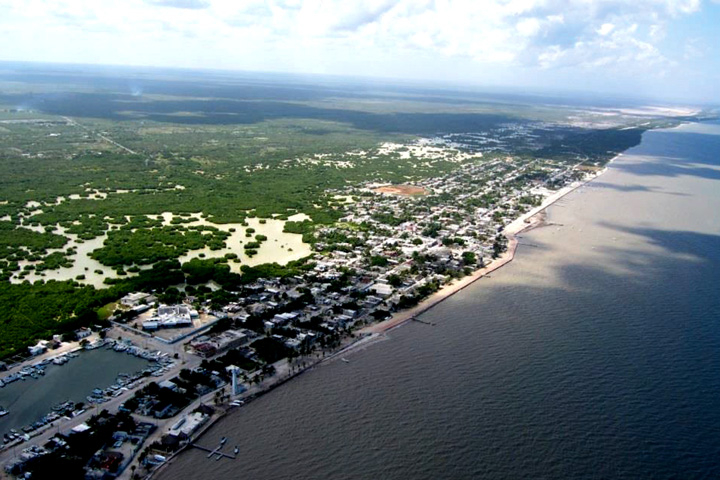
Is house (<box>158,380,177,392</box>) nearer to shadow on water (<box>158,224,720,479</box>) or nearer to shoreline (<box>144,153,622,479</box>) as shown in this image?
shoreline (<box>144,153,622,479</box>)

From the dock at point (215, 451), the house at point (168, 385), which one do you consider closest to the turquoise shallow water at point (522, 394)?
the dock at point (215, 451)

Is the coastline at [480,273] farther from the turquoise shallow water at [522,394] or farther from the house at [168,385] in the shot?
the house at [168,385]

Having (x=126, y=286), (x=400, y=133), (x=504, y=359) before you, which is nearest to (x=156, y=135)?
(x=400, y=133)

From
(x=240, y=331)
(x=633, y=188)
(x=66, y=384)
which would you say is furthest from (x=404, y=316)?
(x=633, y=188)

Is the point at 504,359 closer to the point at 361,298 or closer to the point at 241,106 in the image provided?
the point at 361,298

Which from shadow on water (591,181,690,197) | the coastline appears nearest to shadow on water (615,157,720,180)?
shadow on water (591,181,690,197)

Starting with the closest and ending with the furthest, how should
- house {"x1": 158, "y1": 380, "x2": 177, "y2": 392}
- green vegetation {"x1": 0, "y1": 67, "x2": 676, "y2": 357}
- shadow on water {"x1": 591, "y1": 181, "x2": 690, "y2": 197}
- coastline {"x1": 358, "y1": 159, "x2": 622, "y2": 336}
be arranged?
1. house {"x1": 158, "y1": 380, "x2": 177, "y2": 392}
2. coastline {"x1": 358, "y1": 159, "x2": 622, "y2": 336}
3. green vegetation {"x1": 0, "y1": 67, "x2": 676, "y2": 357}
4. shadow on water {"x1": 591, "y1": 181, "x2": 690, "y2": 197}
